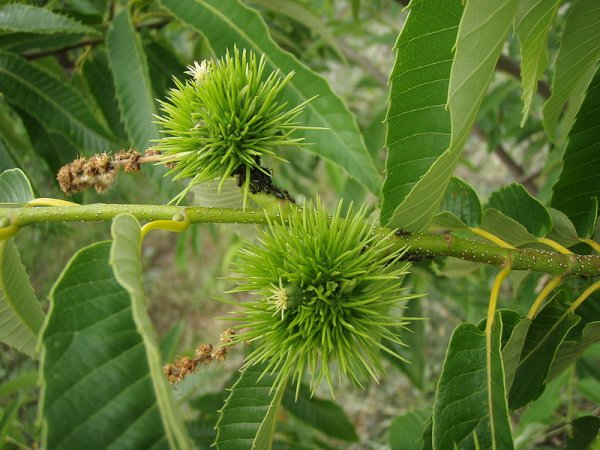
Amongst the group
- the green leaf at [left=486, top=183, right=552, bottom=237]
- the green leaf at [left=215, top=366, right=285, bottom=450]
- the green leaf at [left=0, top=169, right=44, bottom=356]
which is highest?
the green leaf at [left=486, top=183, right=552, bottom=237]

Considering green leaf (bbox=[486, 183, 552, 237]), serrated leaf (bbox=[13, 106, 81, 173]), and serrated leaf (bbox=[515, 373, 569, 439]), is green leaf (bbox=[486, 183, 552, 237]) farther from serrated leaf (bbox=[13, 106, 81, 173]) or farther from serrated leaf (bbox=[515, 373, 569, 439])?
serrated leaf (bbox=[13, 106, 81, 173])

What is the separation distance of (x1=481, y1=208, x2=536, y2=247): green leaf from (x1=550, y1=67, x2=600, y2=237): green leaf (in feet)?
0.41

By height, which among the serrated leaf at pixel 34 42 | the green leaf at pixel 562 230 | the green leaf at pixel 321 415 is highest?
the serrated leaf at pixel 34 42

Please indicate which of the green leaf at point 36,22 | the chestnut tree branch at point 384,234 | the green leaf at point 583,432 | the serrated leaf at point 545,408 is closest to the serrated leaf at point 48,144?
the green leaf at point 36,22

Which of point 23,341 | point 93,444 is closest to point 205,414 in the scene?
point 23,341

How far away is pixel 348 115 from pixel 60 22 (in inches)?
27.3

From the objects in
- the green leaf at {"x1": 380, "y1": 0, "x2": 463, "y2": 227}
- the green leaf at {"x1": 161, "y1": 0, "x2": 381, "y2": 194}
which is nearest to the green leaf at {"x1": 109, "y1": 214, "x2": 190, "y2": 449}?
the green leaf at {"x1": 380, "y1": 0, "x2": 463, "y2": 227}

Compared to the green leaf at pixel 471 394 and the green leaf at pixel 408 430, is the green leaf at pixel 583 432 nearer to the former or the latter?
the green leaf at pixel 408 430

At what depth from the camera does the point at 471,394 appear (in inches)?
34.6

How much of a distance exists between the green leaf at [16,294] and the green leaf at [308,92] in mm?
507

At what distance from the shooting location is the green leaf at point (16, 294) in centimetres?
88

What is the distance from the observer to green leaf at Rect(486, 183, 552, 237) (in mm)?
1061

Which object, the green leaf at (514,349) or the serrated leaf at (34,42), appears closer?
the green leaf at (514,349)

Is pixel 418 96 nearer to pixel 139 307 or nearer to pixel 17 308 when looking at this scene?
pixel 139 307
